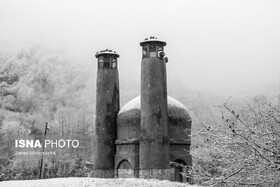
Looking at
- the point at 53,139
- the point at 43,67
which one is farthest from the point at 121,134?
the point at 43,67

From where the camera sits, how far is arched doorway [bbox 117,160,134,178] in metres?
21.5

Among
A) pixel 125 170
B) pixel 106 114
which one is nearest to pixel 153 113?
pixel 125 170

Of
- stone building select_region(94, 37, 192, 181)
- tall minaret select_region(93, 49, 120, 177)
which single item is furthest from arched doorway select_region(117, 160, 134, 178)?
tall minaret select_region(93, 49, 120, 177)

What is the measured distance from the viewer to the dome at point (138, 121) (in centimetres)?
2189

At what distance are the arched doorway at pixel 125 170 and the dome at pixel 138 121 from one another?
1328 mm

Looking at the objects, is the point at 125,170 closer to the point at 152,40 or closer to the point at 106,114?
the point at 106,114

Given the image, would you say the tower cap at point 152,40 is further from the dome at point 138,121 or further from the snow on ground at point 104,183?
the snow on ground at point 104,183

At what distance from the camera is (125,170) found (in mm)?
22016

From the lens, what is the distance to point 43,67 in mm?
93188

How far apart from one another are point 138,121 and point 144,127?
116 centimetres

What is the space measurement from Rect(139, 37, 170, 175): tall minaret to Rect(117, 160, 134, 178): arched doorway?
39.6 inches

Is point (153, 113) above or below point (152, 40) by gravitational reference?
below

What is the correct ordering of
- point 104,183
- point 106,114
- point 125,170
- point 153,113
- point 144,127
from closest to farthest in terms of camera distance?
point 104,183 < point 153,113 < point 144,127 < point 125,170 < point 106,114

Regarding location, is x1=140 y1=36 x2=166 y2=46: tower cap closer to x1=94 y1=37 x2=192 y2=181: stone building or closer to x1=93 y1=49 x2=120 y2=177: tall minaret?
x1=94 y1=37 x2=192 y2=181: stone building
